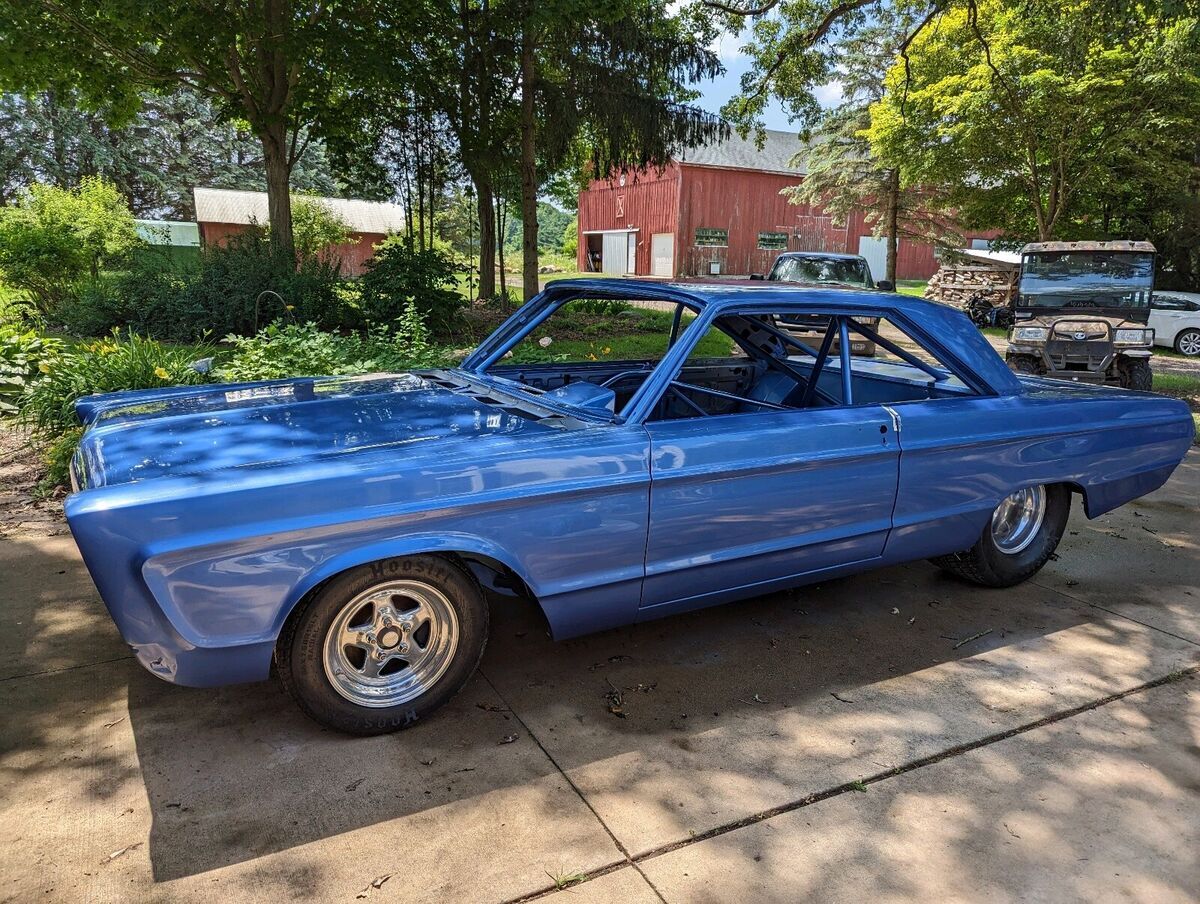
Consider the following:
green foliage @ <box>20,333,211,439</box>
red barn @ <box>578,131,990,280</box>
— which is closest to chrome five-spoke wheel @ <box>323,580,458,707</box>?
green foliage @ <box>20,333,211,439</box>

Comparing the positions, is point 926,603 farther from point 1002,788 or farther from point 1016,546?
point 1002,788

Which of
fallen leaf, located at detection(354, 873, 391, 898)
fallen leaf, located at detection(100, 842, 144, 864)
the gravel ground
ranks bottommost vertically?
fallen leaf, located at detection(354, 873, 391, 898)

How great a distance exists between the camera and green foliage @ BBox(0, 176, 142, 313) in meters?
12.7

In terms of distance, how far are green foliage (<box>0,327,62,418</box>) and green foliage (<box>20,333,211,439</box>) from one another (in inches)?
7.9

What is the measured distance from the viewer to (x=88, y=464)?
2705 mm

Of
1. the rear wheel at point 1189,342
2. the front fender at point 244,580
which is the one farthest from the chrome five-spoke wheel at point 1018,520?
the rear wheel at point 1189,342

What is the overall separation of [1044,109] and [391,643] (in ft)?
55.5

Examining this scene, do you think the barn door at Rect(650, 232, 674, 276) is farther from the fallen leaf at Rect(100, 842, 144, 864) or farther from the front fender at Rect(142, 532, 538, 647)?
the fallen leaf at Rect(100, 842, 144, 864)

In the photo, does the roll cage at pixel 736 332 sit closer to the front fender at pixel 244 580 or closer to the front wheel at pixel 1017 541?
the front wheel at pixel 1017 541

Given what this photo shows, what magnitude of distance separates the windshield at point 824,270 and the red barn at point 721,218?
1901 cm

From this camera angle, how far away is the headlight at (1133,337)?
1016cm

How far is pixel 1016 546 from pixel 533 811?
9.76 ft

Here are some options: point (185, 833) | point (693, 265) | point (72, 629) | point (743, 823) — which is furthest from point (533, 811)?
point (693, 265)

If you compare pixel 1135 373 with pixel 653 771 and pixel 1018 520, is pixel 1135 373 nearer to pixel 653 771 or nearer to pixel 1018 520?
pixel 1018 520
